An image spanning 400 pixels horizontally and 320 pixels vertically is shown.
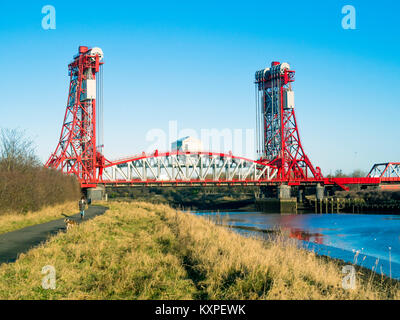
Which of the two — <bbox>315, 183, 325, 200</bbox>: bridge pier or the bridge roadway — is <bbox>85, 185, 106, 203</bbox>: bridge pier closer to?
the bridge roadway

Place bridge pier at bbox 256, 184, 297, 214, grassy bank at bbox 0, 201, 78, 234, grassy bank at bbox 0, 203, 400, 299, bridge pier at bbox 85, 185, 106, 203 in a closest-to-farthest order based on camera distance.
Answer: grassy bank at bbox 0, 203, 400, 299
grassy bank at bbox 0, 201, 78, 234
bridge pier at bbox 85, 185, 106, 203
bridge pier at bbox 256, 184, 297, 214

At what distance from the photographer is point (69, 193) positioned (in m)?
51.7

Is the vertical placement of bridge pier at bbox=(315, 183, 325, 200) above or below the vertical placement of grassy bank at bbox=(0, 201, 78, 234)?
below

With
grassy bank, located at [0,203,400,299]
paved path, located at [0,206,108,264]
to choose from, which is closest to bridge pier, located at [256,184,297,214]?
paved path, located at [0,206,108,264]

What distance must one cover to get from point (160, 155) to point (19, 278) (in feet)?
250

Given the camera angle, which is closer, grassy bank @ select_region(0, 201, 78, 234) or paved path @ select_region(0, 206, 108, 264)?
paved path @ select_region(0, 206, 108, 264)

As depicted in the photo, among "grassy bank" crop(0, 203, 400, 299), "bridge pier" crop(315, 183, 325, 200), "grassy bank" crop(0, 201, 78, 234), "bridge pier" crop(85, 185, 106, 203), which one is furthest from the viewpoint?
"bridge pier" crop(315, 183, 325, 200)

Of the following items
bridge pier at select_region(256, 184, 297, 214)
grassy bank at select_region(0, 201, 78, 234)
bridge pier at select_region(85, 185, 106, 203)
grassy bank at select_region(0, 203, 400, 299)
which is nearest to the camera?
grassy bank at select_region(0, 203, 400, 299)

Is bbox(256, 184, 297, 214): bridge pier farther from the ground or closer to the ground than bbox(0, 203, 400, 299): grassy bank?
closer to the ground

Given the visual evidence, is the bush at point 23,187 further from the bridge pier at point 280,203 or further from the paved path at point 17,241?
the bridge pier at point 280,203

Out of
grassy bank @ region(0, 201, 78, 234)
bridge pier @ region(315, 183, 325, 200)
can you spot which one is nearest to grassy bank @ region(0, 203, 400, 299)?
grassy bank @ region(0, 201, 78, 234)

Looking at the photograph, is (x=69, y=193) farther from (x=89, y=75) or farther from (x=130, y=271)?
(x=130, y=271)

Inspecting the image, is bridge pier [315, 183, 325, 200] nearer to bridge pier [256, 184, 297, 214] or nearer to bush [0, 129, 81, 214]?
bridge pier [256, 184, 297, 214]
